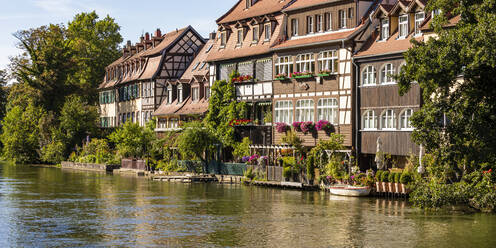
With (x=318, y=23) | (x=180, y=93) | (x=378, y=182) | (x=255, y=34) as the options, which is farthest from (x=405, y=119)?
(x=180, y=93)

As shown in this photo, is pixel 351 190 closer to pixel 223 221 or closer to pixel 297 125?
pixel 297 125

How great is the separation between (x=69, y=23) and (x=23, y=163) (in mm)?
19415

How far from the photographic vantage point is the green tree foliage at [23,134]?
8281 cm

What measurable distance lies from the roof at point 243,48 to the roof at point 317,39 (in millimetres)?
1571

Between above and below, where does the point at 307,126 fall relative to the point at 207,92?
below

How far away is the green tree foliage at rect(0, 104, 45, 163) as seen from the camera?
8281 centimetres

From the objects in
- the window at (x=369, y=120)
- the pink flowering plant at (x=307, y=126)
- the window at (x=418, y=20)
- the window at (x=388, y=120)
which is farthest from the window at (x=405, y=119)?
the pink flowering plant at (x=307, y=126)

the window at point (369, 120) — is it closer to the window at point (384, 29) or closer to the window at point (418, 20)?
the window at point (384, 29)

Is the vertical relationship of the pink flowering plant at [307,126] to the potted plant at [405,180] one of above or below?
above

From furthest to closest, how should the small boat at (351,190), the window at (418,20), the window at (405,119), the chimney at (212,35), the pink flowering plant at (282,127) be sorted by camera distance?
the chimney at (212,35) < the pink flowering plant at (282,127) < the window at (418,20) < the window at (405,119) < the small boat at (351,190)

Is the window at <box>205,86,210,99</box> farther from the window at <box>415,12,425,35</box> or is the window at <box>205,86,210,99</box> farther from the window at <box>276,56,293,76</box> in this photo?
the window at <box>415,12,425,35</box>

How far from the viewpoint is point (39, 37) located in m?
83.7

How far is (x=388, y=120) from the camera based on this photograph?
142 feet

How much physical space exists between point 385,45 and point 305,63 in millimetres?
6807
